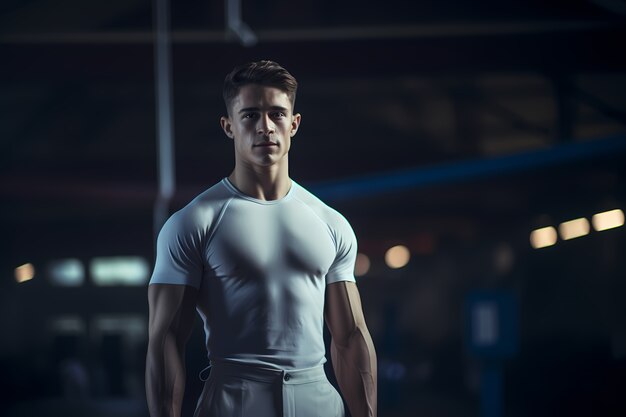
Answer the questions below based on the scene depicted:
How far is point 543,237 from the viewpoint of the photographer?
106 inches

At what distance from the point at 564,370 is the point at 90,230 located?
1.95 metres

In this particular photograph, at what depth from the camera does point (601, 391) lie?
2496mm

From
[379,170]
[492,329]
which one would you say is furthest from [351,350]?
[379,170]

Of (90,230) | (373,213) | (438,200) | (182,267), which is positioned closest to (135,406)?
(90,230)

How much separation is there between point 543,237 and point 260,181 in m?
1.86

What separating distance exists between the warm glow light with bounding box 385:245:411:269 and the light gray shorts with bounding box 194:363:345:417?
67.1 inches

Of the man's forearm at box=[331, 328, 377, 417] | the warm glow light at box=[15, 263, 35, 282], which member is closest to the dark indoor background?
the warm glow light at box=[15, 263, 35, 282]

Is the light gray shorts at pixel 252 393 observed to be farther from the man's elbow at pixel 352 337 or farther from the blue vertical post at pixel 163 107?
the blue vertical post at pixel 163 107

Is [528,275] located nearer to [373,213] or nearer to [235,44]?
[373,213]

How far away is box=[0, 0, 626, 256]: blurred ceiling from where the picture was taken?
10.2ft

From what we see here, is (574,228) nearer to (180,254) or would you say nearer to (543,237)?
(543,237)

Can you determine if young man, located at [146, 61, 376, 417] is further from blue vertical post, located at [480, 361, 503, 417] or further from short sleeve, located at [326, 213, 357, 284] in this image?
blue vertical post, located at [480, 361, 503, 417]

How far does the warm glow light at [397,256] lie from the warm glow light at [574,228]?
556mm

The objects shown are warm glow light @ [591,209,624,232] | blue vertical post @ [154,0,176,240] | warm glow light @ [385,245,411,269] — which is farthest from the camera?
blue vertical post @ [154,0,176,240]
